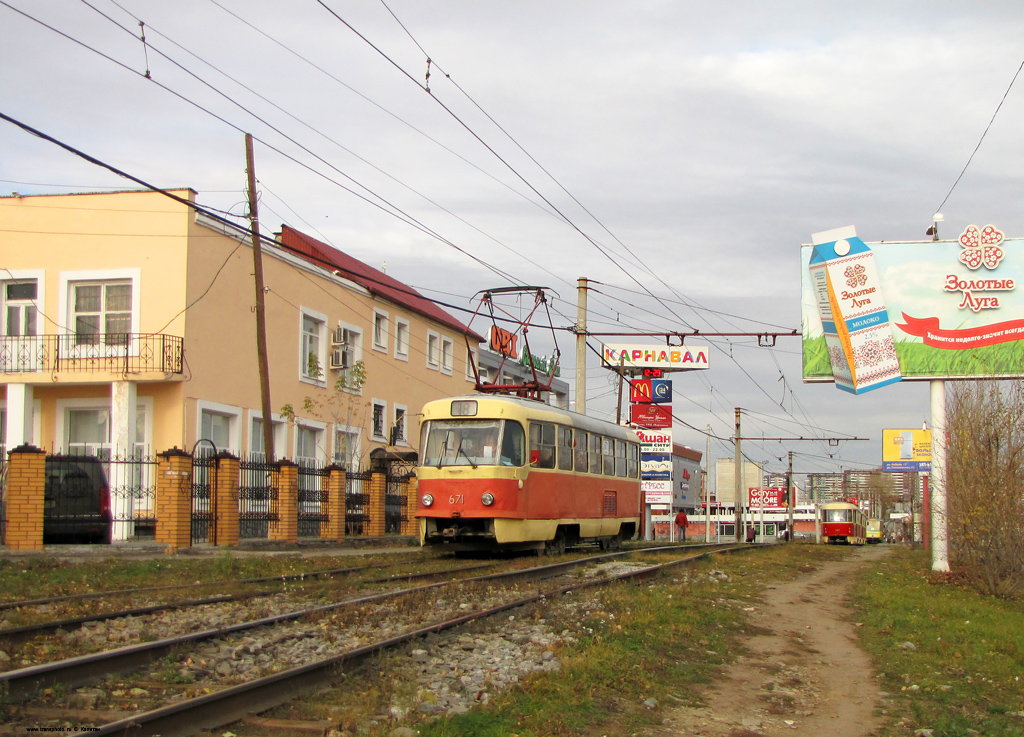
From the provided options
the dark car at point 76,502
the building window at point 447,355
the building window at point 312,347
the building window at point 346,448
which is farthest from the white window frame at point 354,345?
the dark car at point 76,502

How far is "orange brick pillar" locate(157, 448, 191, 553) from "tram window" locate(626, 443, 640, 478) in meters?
10.4

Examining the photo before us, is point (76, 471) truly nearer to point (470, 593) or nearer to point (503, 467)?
point (503, 467)

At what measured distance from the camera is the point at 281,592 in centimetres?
1231

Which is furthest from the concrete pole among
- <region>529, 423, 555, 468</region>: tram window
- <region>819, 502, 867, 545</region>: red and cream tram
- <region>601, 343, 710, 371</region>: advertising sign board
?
<region>819, 502, 867, 545</region>: red and cream tram

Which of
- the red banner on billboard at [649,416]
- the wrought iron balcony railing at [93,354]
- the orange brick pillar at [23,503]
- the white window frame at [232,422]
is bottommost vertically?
the orange brick pillar at [23,503]

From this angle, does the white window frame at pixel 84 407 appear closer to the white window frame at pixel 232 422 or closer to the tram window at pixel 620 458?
the white window frame at pixel 232 422

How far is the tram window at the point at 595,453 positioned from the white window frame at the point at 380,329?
18247 millimetres

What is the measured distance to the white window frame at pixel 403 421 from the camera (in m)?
41.0

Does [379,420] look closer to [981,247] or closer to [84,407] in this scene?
[84,407]

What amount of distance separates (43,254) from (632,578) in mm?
21056

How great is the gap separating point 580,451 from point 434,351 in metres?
24.7

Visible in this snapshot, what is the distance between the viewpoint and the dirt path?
24.1ft

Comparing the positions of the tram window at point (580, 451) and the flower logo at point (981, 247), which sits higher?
the flower logo at point (981, 247)

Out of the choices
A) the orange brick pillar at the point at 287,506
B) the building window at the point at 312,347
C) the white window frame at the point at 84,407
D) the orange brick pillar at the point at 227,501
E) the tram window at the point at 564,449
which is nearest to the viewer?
the tram window at the point at 564,449
